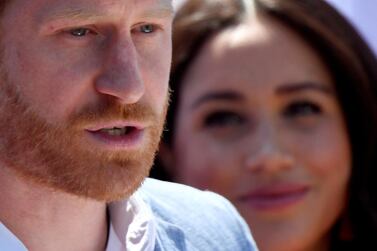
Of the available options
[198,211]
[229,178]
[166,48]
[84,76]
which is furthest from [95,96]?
[229,178]

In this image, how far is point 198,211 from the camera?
157 cm

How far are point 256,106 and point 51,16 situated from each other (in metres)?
0.87

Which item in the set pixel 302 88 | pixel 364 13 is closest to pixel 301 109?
pixel 302 88

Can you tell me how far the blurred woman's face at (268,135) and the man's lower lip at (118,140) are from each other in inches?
29.0

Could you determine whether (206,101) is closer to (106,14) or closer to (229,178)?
(229,178)

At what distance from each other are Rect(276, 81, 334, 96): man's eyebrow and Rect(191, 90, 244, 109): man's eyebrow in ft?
0.29

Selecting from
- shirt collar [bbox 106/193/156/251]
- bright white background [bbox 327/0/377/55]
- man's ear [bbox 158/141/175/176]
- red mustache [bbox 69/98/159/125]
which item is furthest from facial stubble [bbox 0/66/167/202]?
bright white background [bbox 327/0/377/55]

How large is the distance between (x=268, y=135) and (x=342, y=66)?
25 cm

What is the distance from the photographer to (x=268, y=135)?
204cm

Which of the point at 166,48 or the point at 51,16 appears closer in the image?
the point at 51,16

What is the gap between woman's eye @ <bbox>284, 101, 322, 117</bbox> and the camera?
82.4 inches

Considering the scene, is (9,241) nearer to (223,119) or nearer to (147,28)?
(147,28)

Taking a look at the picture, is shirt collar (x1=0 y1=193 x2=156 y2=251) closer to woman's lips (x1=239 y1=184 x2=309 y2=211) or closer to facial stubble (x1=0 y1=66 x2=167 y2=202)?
facial stubble (x1=0 y1=66 x2=167 y2=202)

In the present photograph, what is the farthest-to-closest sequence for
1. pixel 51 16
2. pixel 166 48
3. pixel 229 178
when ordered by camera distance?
pixel 229 178
pixel 166 48
pixel 51 16
